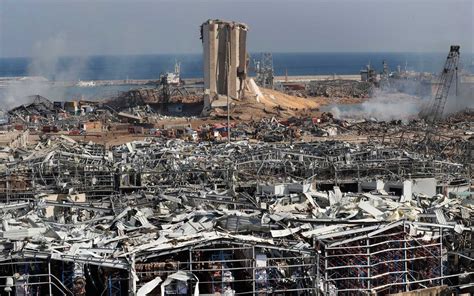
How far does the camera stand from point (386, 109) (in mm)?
56844

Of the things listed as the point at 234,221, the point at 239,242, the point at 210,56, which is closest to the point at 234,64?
the point at 210,56

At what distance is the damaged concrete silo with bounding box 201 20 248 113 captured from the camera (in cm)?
5359

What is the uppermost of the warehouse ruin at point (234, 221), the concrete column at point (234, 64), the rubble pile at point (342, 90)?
the concrete column at point (234, 64)

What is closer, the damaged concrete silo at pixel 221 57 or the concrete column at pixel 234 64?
the damaged concrete silo at pixel 221 57

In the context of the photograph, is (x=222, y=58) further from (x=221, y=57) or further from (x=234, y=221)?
(x=234, y=221)

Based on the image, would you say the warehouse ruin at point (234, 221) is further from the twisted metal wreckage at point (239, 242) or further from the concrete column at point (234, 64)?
the concrete column at point (234, 64)

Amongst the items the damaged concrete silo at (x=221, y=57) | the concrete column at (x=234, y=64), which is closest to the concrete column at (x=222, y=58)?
the damaged concrete silo at (x=221, y=57)

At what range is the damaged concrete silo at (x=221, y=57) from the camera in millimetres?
53594

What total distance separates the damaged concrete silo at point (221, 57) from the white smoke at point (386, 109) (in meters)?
7.01

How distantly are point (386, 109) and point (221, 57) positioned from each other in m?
12.0

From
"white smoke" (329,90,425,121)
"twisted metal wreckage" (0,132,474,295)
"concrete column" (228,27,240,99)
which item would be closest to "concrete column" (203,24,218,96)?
"concrete column" (228,27,240,99)

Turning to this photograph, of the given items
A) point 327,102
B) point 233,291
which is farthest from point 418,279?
point 327,102

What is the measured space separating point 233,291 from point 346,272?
2007mm

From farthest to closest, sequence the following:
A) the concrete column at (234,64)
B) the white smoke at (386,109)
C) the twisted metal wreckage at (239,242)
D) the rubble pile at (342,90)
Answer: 1. the rubble pile at (342,90)
2. the concrete column at (234,64)
3. the white smoke at (386,109)
4. the twisted metal wreckage at (239,242)
